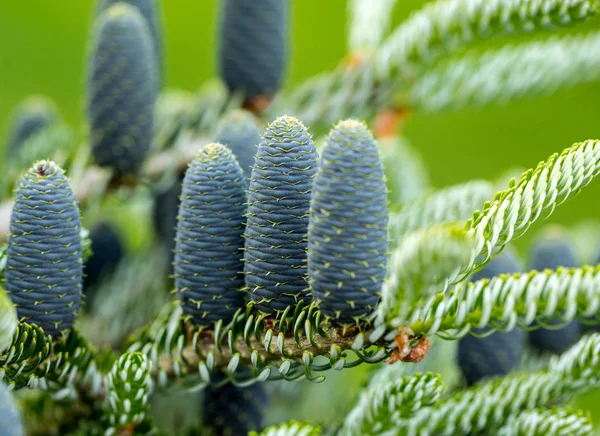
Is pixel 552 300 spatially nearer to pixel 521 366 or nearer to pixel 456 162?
pixel 521 366

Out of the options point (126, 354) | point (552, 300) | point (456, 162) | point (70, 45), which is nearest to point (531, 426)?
point (552, 300)

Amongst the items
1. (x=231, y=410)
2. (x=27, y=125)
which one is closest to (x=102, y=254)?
(x=27, y=125)

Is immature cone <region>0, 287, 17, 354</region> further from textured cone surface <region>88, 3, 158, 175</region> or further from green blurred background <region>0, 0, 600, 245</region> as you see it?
green blurred background <region>0, 0, 600, 245</region>

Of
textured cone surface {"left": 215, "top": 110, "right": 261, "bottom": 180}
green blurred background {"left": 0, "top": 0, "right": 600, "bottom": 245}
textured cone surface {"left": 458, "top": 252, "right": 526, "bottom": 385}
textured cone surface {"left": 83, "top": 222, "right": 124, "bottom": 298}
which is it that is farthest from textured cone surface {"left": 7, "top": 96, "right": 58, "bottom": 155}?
green blurred background {"left": 0, "top": 0, "right": 600, "bottom": 245}

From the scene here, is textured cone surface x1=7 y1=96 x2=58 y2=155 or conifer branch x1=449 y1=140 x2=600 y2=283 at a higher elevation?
textured cone surface x1=7 y1=96 x2=58 y2=155

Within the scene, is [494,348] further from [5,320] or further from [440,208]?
[5,320]

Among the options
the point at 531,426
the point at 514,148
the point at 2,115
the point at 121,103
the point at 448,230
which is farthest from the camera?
the point at 514,148
